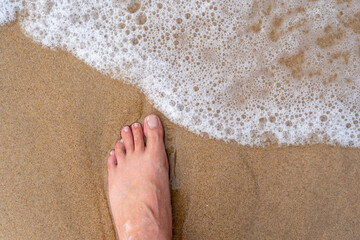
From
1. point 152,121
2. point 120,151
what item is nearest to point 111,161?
point 120,151

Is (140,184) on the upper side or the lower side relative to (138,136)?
lower

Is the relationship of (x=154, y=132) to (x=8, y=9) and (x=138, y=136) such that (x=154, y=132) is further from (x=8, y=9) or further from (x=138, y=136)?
(x=8, y=9)

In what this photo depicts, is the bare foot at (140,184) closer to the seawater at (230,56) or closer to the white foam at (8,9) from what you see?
the seawater at (230,56)

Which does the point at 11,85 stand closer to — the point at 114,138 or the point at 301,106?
the point at 114,138

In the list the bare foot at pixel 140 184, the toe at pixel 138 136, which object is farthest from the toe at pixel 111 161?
the toe at pixel 138 136

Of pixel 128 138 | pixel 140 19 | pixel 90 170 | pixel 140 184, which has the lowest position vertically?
pixel 140 184

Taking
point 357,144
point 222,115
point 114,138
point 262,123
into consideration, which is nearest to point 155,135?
point 114,138

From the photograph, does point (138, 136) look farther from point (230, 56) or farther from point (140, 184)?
point (230, 56)
